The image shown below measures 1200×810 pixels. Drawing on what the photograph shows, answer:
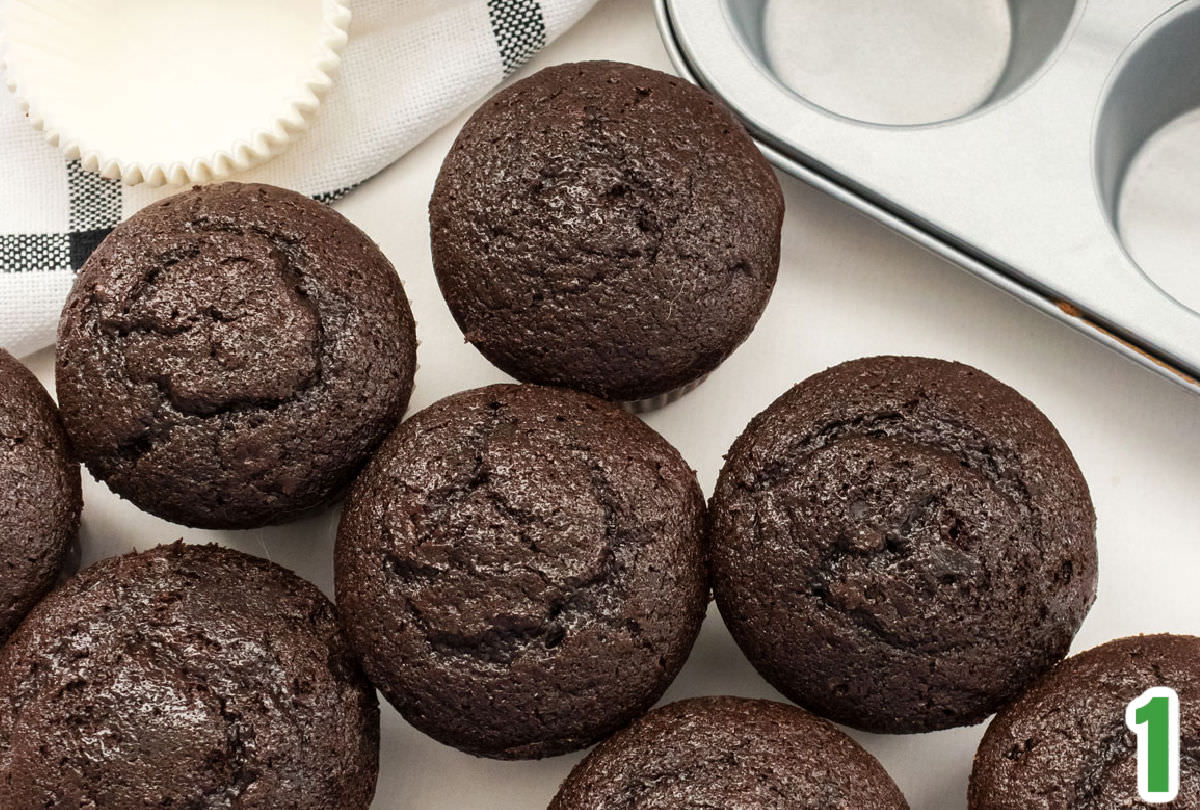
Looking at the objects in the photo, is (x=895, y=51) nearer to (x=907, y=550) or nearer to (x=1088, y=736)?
(x=907, y=550)

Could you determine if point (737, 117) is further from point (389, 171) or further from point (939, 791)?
point (939, 791)

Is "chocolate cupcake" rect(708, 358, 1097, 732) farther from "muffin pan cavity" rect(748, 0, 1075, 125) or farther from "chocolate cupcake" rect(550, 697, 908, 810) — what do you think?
"muffin pan cavity" rect(748, 0, 1075, 125)

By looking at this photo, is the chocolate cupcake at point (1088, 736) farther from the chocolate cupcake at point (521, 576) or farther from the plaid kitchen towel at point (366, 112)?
the plaid kitchen towel at point (366, 112)

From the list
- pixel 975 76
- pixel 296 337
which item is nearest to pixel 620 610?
pixel 296 337

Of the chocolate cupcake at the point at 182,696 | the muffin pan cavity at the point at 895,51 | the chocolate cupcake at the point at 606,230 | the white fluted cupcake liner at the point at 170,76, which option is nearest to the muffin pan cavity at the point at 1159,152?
the muffin pan cavity at the point at 895,51

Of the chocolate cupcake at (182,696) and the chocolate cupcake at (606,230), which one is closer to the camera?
the chocolate cupcake at (182,696)

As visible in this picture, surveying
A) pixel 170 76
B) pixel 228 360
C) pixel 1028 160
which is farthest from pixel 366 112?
pixel 1028 160

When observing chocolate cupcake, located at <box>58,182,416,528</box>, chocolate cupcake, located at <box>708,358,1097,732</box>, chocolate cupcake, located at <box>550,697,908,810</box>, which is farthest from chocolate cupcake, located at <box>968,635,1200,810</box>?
chocolate cupcake, located at <box>58,182,416,528</box>
